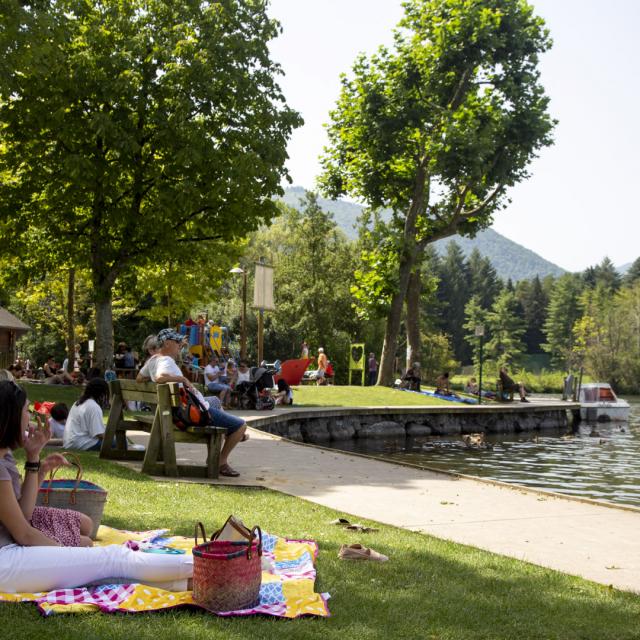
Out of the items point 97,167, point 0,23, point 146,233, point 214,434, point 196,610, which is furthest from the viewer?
point 146,233

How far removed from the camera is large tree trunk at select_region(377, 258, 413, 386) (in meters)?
34.4

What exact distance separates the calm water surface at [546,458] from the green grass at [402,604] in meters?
7.24

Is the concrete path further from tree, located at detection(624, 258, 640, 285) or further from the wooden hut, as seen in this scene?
tree, located at detection(624, 258, 640, 285)

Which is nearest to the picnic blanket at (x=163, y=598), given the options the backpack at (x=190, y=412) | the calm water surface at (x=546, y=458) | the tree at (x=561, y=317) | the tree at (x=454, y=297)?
the backpack at (x=190, y=412)

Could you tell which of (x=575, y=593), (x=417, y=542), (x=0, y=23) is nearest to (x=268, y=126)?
(x=0, y=23)

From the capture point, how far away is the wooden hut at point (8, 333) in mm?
45719

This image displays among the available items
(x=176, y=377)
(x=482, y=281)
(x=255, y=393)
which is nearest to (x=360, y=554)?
(x=176, y=377)

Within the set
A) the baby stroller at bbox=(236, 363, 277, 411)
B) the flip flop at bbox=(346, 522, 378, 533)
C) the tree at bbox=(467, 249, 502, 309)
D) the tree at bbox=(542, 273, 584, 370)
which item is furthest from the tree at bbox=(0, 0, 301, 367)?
the tree at bbox=(467, 249, 502, 309)

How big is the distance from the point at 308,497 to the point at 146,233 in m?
14.8

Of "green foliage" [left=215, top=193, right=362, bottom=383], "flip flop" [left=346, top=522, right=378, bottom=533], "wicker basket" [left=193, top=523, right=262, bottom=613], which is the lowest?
"flip flop" [left=346, top=522, right=378, bottom=533]

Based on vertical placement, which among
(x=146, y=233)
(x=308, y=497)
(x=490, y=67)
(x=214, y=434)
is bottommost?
(x=308, y=497)

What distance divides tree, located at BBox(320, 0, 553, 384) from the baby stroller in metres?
11.8

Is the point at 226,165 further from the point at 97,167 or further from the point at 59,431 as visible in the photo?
the point at 59,431

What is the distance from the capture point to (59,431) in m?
11.9
